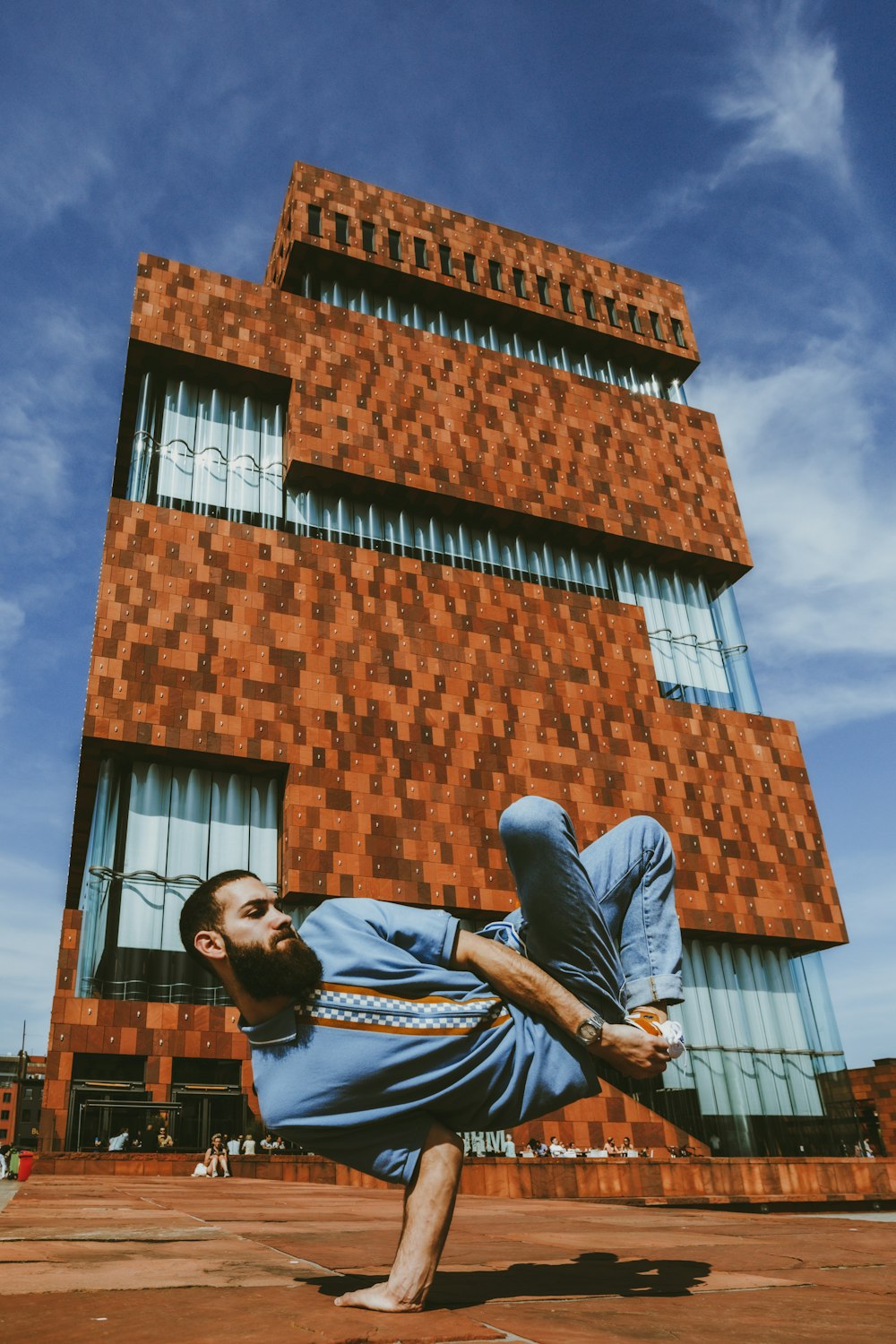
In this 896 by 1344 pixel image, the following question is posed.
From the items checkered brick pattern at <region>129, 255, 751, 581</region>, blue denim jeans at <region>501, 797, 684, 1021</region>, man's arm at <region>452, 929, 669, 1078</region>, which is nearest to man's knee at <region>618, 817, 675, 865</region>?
blue denim jeans at <region>501, 797, 684, 1021</region>

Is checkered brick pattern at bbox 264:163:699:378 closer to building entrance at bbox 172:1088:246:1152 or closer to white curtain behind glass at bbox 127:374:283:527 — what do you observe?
white curtain behind glass at bbox 127:374:283:527

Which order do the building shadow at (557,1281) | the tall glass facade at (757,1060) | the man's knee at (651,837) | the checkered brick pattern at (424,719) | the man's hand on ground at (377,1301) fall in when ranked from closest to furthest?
the man's hand on ground at (377,1301), the building shadow at (557,1281), the man's knee at (651,837), the checkered brick pattern at (424,719), the tall glass facade at (757,1060)

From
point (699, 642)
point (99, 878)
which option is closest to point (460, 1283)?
point (99, 878)

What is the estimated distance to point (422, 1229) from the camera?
2311 millimetres

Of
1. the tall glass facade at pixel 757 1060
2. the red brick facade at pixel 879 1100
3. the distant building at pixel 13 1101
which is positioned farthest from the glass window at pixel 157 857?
the distant building at pixel 13 1101

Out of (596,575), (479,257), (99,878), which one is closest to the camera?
(99,878)

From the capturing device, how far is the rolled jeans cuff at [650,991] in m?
2.70

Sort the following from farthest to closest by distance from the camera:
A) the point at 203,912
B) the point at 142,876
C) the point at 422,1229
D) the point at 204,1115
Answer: the point at 142,876
the point at 204,1115
the point at 203,912
the point at 422,1229

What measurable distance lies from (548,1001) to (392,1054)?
1.48 ft

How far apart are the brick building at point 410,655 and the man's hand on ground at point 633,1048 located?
23.1 meters

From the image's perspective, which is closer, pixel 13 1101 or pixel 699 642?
pixel 699 642

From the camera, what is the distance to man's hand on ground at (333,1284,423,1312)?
7.00ft

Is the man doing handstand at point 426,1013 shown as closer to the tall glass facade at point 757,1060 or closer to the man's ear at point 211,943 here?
the man's ear at point 211,943

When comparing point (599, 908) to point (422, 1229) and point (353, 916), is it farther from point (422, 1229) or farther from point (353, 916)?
point (422, 1229)
